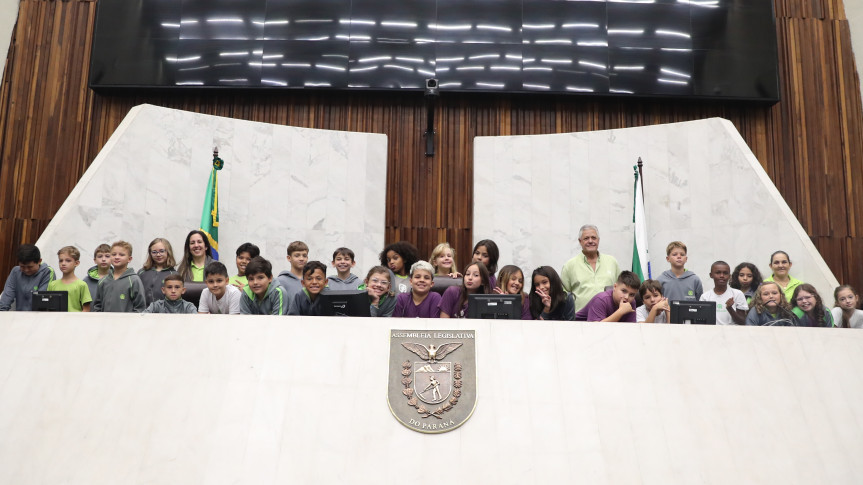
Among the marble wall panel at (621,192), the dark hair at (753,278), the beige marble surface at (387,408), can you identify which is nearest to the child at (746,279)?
the dark hair at (753,278)

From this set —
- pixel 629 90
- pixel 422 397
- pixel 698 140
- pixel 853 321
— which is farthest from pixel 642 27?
pixel 422 397

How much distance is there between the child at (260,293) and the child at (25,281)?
158cm

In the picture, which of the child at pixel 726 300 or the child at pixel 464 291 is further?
the child at pixel 726 300

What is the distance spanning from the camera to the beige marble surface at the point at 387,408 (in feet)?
12.3

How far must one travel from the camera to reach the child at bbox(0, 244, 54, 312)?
5324 millimetres

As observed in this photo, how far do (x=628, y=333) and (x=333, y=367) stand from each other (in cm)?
153

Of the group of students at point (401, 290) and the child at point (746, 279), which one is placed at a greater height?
the child at point (746, 279)

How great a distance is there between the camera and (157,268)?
5.72 meters

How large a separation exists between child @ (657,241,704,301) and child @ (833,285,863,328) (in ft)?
2.88

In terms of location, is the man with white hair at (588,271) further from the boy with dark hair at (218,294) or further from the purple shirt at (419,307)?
the boy with dark hair at (218,294)

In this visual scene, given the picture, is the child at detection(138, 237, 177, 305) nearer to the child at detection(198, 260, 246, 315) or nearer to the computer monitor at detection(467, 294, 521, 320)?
the child at detection(198, 260, 246, 315)

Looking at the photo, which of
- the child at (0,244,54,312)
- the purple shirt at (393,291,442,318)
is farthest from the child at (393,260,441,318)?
the child at (0,244,54,312)

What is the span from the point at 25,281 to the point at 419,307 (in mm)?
2692

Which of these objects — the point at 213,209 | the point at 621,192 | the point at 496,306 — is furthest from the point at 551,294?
the point at 213,209
